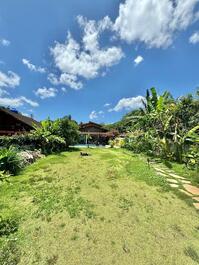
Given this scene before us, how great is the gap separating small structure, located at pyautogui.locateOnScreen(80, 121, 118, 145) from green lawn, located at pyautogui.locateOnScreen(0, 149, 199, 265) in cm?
2405

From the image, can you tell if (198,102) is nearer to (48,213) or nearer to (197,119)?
(197,119)

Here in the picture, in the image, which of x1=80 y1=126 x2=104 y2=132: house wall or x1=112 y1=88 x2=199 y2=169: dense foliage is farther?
x1=80 y1=126 x2=104 y2=132: house wall

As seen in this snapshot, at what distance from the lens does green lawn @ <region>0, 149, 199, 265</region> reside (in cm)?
364

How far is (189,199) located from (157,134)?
8.44 meters

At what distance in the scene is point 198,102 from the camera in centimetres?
2334

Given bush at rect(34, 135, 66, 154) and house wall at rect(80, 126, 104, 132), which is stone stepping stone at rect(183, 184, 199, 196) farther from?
house wall at rect(80, 126, 104, 132)

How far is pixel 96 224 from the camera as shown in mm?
4707

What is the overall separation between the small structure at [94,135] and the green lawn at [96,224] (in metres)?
24.1

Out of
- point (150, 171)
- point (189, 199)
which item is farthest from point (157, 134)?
point (189, 199)

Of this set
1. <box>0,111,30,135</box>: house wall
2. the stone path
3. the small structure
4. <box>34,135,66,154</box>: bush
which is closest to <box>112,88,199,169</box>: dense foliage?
the stone path

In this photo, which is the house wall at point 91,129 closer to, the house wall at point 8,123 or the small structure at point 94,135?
the small structure at point 94,135

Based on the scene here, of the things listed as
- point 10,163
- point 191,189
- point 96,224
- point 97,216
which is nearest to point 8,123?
point 10,163

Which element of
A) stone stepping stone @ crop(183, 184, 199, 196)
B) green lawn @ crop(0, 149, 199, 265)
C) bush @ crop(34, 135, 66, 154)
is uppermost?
bush @ crop(34, 135, 66, 154)

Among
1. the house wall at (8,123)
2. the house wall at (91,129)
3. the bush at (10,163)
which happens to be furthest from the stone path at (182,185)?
the house wall at (91,129)
